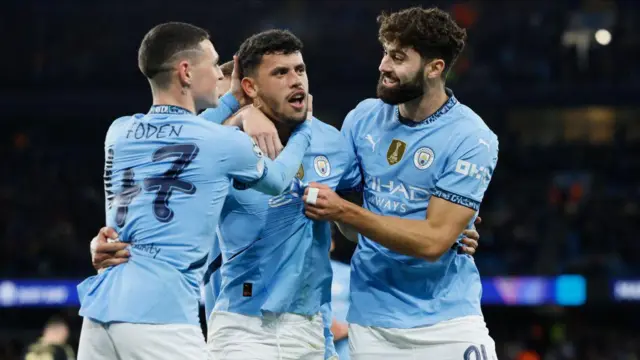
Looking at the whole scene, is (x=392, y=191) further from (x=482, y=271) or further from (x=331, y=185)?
(x=482, y=271)

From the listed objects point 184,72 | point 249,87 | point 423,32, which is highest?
point 423,32

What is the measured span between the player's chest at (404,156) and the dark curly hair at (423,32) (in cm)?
39

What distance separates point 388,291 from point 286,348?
0.56 metres

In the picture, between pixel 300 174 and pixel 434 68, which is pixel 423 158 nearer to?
pixel 434 68

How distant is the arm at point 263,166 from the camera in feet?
13.6

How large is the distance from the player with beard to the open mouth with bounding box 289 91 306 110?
0.38 m

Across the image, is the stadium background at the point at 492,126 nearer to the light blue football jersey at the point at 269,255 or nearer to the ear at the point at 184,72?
the light blue football jersey at the point at 269,255

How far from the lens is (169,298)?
3959 millimetres

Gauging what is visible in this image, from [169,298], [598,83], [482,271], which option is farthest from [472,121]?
[598,83]

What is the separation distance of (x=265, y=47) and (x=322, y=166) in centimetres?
64

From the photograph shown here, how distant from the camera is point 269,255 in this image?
15.3 ft

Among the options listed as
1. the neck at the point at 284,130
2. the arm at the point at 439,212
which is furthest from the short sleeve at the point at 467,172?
the neck at the point at 284,130

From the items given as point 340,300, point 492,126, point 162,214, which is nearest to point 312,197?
point 162,214

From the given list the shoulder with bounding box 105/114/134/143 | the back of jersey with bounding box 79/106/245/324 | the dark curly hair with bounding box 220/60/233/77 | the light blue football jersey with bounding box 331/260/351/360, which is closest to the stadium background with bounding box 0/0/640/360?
the light blue football jersey with bounding box 331/260/351/360
